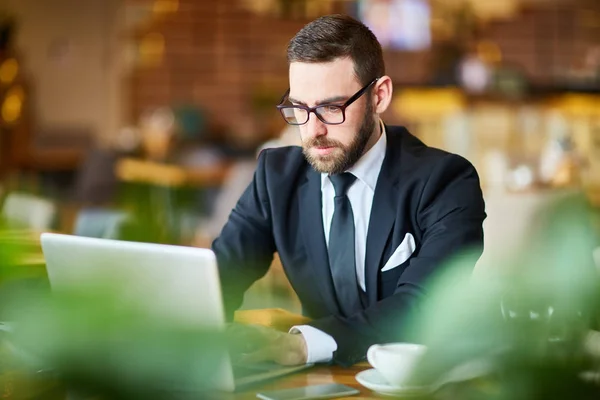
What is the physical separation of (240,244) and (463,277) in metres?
1.52

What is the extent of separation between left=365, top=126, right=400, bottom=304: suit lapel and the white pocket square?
2 centimetres

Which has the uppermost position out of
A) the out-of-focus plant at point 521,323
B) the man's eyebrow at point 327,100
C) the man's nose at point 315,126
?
the out-of-focus plant at point 521,323

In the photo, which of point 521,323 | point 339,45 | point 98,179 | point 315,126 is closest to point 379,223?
point 315,126

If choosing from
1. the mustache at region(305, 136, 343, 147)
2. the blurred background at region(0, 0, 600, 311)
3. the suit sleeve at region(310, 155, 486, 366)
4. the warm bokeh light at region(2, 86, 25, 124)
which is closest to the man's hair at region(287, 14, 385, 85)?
the mustache at region(305, 136, 343, 147)

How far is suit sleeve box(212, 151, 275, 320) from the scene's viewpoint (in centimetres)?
188

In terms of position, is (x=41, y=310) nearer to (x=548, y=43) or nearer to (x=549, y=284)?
(x=549, y=284)

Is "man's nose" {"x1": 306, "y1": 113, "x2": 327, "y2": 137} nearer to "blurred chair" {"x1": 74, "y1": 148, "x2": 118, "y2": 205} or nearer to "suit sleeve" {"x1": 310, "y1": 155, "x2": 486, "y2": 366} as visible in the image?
"suit sleeve" {"x1": 310, "y1": 155, "x2": 486, "y2": 366}

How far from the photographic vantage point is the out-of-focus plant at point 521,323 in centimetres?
31

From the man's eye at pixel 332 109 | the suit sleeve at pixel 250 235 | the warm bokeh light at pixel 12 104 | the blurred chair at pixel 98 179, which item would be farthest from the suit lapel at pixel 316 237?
the blurred chair at pixel 98 179

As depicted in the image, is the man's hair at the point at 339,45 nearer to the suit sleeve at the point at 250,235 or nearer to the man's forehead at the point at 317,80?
the man's forehead at the point at 317,80

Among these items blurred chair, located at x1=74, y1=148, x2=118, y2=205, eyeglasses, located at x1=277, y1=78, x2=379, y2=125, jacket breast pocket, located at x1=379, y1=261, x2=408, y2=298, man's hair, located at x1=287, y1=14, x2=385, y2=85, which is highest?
man's hair, located at x1=287, y1=14, x2=385, y2=85

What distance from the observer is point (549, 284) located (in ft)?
1.19

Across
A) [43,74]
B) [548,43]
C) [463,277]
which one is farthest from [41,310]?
[548,43]

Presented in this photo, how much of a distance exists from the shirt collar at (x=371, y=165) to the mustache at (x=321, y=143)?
0.12m
